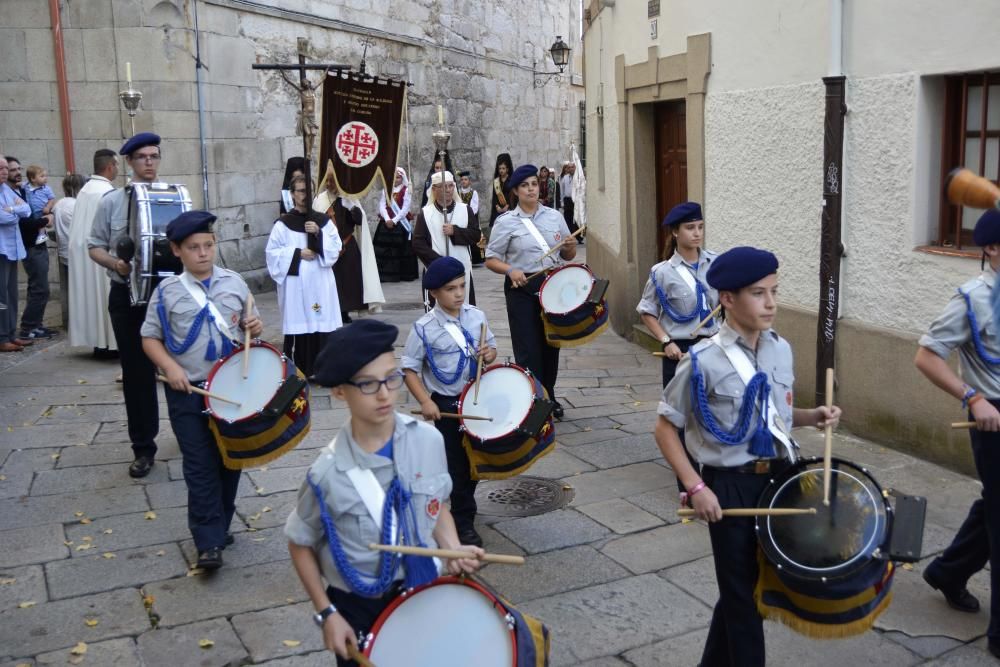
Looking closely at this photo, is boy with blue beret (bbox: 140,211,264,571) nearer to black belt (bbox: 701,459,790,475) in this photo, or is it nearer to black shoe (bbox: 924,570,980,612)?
black belt (bbox: 701,459,790,475)

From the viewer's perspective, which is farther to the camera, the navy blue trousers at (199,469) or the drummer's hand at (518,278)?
the drummer's hand at (518,278)

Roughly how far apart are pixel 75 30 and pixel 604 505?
10.0 m

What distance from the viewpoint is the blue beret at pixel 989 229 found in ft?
14.7

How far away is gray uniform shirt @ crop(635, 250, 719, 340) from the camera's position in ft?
21.9

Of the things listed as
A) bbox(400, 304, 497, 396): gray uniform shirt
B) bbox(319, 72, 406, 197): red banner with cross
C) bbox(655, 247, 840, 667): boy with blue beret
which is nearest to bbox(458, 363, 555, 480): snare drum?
bbox(400, 304, 497, 396): gray uniform shirt

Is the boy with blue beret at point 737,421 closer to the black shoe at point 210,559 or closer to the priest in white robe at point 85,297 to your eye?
the black shoe at point 210,559

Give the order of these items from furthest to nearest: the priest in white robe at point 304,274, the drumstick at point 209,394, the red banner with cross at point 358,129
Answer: the priest in white robe at point 304,274 → the red banner with cross at point 358,129 → the drumstick at point 209,394

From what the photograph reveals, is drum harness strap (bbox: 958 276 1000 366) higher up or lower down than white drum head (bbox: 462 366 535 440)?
higher up

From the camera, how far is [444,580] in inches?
122

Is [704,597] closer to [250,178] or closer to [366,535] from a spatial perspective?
[366,535]

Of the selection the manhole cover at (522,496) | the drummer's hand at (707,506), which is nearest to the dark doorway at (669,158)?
the manhole cover at (522,496)

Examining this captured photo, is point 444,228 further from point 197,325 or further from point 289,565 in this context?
point 289,565

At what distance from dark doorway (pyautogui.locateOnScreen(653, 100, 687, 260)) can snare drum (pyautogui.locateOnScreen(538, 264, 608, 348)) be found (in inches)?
130

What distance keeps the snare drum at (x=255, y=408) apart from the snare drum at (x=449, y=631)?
8.41 feet
